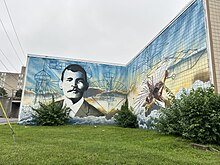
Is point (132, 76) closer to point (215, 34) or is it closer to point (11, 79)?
Result: point (215, 34)

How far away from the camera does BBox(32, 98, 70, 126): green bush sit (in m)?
9.29

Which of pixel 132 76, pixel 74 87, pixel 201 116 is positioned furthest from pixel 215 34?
pixel 74 87

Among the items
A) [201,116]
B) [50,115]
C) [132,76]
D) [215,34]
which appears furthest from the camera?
[132,76]

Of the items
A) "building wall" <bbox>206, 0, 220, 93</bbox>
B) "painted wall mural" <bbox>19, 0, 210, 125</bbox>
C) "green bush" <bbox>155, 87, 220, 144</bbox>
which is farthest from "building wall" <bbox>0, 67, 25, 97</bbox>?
"green bush" <bbox>155, 87, 220, 144</bbox>

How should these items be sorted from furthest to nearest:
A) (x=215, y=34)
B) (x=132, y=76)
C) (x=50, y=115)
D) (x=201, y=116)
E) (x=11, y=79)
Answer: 1. (x=11, y=79)
2. (x=132, y=76)
3. (x=50, y=115)
4. (x=215, y=34)
5. (x=201, y=116)

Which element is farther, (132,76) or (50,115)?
(132,76)

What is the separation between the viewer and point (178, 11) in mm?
6879

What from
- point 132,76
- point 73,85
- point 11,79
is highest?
point 11,79

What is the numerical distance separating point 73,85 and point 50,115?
2.34 m

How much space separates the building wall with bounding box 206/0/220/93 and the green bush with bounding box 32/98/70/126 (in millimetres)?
7722

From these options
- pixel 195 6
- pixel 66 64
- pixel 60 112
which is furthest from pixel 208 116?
pixel 66 64

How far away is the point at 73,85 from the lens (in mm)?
10648

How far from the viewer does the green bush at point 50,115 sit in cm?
929

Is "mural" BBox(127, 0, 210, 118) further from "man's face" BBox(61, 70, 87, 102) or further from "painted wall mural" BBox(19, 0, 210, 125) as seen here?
"man's face" BBox(61, 70, 87, 102)
